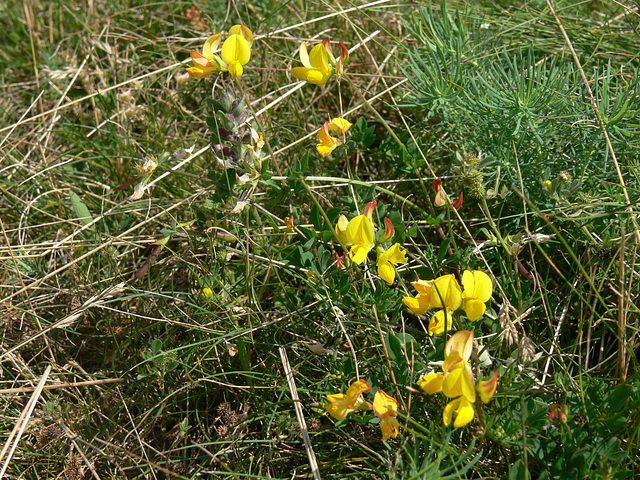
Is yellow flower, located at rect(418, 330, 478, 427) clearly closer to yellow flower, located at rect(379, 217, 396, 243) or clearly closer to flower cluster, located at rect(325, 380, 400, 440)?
flower cluster, located at rect(325, 380, 400, 440)

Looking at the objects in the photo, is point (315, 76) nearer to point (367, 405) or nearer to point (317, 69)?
point (317, 69)

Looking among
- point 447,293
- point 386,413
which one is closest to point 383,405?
point 386,413

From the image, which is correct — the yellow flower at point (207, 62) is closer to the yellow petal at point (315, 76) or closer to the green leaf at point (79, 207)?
the yellow petal at point (315, 76)

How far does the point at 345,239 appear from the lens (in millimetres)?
1393

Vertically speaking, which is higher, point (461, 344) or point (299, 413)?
point (461, 344)

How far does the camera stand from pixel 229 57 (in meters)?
1.54

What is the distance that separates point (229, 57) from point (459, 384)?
1094mm

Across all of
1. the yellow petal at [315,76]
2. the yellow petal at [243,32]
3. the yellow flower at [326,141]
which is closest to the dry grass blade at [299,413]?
the yellow flower at [326,141]

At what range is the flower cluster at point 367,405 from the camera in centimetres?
122

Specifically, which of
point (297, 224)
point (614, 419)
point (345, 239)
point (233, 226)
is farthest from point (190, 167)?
point (614, 419)

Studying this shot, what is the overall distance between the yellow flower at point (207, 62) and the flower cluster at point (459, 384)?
1.04 metres

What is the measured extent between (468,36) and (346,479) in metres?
1.70

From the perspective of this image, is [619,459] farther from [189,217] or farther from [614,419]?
[189,217]

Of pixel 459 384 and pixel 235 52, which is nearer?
pixel 459 384
